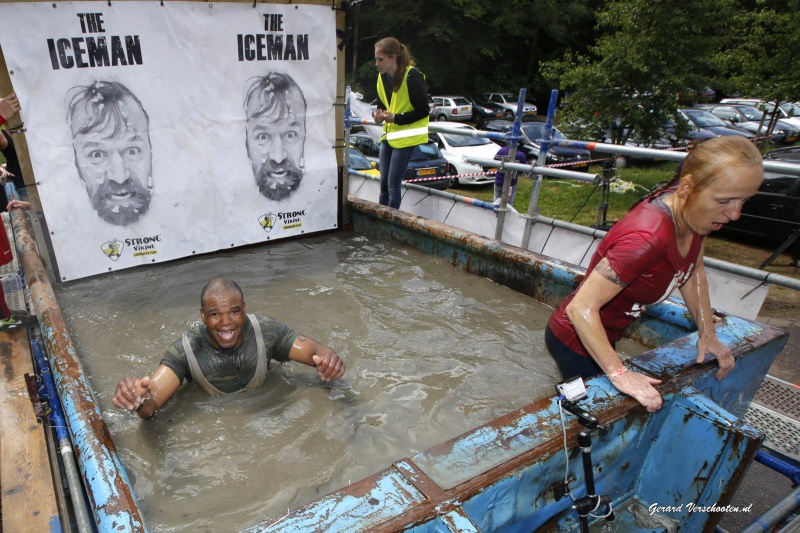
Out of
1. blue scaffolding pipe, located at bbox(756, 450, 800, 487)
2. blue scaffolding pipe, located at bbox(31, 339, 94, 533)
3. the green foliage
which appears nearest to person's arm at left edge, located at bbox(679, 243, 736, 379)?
blue scaffolding pipe, located at bbox(756, 450, 800, 487)

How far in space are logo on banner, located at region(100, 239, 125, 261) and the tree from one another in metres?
10.8

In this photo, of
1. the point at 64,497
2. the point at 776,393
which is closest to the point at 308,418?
the point at 64,497

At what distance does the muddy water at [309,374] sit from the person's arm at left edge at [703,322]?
3.38 feet

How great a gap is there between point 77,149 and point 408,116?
10.1 feet

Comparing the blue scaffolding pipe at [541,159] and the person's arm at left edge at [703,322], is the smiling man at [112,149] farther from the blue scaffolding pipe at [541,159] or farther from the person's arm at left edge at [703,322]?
the person's arm at left edge at [703,322]

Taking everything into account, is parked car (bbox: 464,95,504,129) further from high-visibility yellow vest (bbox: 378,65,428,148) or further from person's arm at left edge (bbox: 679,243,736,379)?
person's arm at left edge (bbox: 679,243,736,379)

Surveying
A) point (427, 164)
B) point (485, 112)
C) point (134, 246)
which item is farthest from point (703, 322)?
point (485, 112)

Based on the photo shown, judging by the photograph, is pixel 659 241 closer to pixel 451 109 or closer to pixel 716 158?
pixel 716 158

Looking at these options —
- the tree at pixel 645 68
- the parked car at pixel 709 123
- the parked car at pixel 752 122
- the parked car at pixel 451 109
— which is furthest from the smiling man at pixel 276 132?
the parked car at pixel 451 109

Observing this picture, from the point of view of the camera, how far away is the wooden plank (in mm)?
1922

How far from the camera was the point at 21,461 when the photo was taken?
2213 mm

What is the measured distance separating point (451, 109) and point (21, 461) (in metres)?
27.9

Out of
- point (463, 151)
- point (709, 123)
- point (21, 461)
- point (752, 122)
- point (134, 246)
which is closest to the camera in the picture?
point (21, 461)

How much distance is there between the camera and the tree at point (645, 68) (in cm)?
1083
